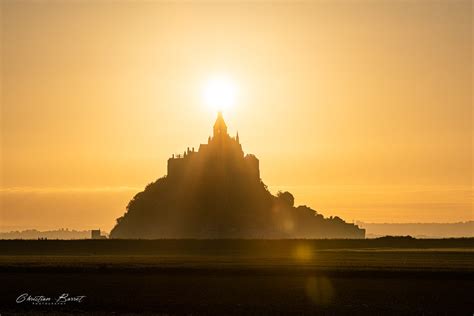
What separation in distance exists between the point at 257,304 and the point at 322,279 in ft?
62.6

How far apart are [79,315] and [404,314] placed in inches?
719

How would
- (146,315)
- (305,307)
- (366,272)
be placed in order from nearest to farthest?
(146,315) → (305,307) → (366,272)

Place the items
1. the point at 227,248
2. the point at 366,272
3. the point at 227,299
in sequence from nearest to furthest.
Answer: the point at 227,299 → the point at 366,272 → the point at 227,248

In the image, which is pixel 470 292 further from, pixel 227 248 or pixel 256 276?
pixel 227 248

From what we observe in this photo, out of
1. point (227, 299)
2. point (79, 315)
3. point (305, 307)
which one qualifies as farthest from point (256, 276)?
point (79, 315)

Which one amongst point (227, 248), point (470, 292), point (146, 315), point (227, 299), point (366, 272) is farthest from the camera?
point (227, 248)

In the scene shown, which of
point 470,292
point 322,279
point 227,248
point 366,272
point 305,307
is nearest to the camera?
point 305,307

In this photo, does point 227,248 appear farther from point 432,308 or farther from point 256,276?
point 432,308

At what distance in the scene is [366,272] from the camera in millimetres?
77250

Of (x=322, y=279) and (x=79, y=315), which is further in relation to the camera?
(x=322, y=279)

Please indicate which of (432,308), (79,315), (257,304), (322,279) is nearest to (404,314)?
(432,308)

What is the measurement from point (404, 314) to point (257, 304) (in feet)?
31.0

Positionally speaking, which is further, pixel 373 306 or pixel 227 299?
pixel 227 299

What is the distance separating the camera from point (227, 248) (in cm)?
17788
